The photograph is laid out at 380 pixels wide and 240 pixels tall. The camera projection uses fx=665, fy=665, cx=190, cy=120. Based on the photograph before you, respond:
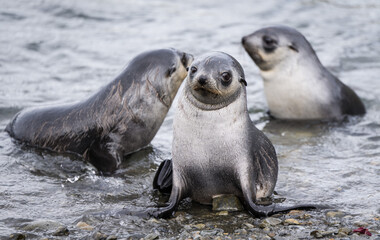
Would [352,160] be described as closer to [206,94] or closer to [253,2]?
[206,94]

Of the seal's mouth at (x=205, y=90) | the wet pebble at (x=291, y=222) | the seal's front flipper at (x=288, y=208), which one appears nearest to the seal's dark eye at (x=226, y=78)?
the seal's mouth at (x=205, y=90)

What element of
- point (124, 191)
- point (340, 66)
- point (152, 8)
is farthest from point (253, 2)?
point (124, 191)

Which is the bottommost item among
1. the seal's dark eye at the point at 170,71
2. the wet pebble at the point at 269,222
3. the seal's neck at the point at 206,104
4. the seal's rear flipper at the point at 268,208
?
the wet pebble at the point at 269,222

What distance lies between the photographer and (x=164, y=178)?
614cm

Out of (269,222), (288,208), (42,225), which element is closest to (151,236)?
(42,225)

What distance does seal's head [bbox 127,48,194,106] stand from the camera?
7.30m

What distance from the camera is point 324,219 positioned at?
18.0ft

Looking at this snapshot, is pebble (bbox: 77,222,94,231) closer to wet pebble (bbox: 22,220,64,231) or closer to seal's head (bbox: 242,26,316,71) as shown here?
wet pebble (bbox: 22,220,64,231)

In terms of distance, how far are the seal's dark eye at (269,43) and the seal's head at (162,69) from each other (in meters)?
2.12

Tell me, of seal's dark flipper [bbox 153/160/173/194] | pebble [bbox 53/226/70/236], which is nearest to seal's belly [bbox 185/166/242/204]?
seal's dark flipper [bbox 153/160/173/194]

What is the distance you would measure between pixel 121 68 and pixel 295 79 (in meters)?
2.43

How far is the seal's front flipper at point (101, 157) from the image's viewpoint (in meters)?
6.83

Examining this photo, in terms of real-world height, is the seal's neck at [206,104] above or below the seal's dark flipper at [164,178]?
above

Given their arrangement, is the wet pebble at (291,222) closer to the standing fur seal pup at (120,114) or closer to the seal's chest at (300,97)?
the standing fur seal pup at (120,114)
